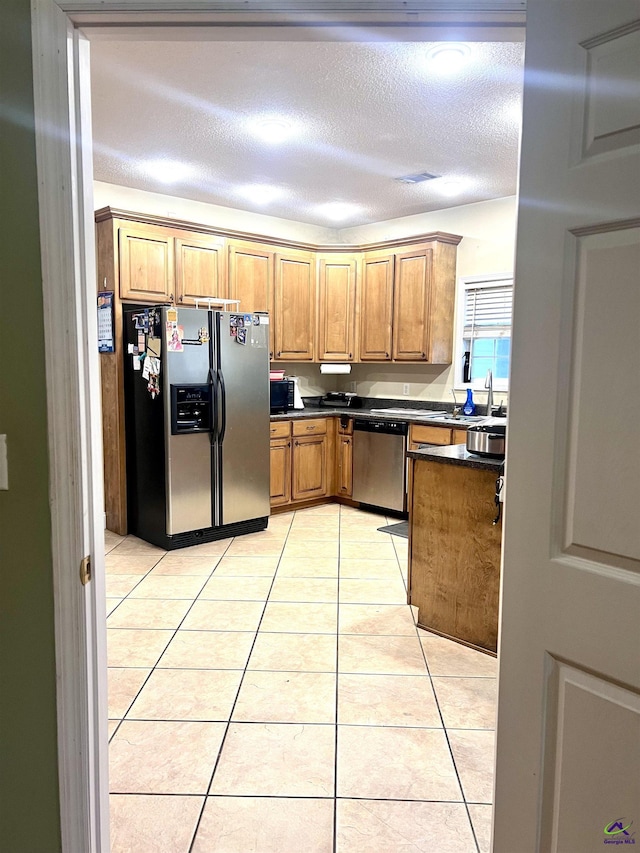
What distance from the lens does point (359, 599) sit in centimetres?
336

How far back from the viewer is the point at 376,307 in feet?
18.0

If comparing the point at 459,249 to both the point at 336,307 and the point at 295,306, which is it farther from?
the point at 295,306

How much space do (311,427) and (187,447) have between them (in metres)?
1.46

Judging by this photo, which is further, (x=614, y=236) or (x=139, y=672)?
(x=139, y=672)

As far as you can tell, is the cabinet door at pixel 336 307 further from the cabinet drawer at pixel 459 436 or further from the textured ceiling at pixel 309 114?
the cabinet drawer at pixel 459 436

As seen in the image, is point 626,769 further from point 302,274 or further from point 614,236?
point 302,274

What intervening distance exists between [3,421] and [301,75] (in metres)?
2.35

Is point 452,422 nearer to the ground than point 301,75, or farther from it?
nearer to the ground

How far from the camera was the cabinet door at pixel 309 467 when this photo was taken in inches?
207

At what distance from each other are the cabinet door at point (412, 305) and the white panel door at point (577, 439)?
4082mm

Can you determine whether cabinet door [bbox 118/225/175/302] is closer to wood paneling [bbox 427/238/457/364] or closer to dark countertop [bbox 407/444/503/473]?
wood paneling [bbox 427/238/457/364]

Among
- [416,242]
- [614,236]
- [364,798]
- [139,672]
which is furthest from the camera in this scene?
[416,242]

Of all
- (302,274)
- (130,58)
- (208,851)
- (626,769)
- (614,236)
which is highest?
(130,58)

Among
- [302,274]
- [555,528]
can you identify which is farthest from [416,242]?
[555,528]
